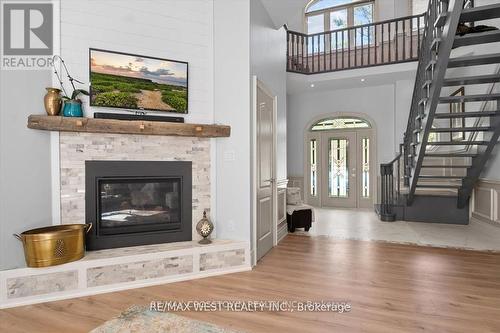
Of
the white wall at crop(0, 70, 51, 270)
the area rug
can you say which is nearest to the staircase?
the area rug

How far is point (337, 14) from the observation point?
8547mm

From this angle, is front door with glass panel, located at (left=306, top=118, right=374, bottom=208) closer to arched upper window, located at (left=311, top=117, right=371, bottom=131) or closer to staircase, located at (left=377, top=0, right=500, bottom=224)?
arched upper window, located at (left=311, top=117, right=371, bottom=131)

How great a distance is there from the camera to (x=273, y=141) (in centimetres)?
427

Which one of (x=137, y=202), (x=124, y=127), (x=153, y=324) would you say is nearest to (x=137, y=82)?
(x=124, y=127)

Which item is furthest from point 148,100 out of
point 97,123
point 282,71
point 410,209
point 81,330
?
point 410,209

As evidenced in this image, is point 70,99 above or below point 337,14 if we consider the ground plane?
below

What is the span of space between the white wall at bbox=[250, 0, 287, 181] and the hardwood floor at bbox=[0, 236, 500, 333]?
5.75 feet

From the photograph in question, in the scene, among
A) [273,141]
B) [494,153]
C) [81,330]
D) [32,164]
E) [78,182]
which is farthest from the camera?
[494,153]

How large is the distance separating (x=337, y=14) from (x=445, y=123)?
4368 millimetres

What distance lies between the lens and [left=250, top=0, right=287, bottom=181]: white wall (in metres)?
3.50

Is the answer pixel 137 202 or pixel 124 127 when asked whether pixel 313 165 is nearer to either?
pixel 137 202

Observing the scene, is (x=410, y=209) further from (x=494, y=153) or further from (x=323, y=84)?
(x=323, y=84)

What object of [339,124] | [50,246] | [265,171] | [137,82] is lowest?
[50,246]

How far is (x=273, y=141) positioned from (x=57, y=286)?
3007 mm
